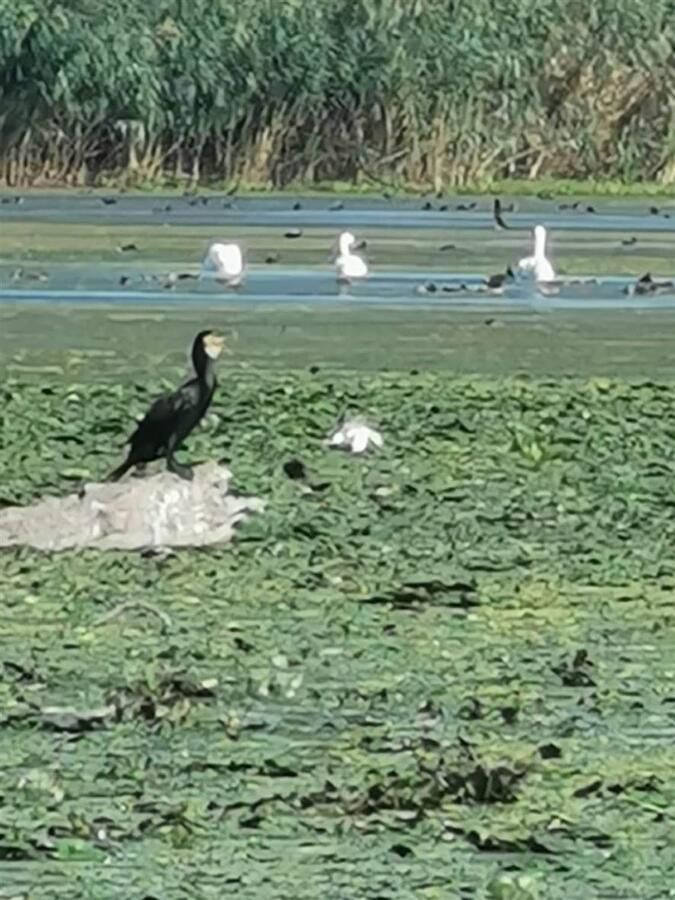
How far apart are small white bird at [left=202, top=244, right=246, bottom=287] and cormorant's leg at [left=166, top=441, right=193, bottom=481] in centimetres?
975

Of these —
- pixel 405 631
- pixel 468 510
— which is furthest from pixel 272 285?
pixel 405 631

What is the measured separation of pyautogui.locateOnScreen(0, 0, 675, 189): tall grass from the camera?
2819 centimetres

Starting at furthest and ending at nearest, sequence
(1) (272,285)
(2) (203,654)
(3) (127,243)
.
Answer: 1. (3) (127,243)
2. (1) (272,285)
3. (2) (203,654)

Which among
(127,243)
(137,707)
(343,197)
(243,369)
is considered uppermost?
(343,197)

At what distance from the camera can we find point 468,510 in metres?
8.85

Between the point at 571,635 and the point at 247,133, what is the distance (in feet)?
74.0

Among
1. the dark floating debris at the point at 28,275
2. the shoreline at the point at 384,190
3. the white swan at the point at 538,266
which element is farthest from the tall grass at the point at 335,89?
the white swan at the point at 538,266

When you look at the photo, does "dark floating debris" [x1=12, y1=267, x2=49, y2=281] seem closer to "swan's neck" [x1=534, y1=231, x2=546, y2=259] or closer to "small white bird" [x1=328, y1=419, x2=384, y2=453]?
"swan's neck" [x1=534, y1=231, x2=546, y2=259]

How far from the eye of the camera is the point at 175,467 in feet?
29.1

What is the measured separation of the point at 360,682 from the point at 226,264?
1289 centimetres

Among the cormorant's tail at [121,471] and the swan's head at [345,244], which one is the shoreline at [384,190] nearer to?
the swan's head at [345,244]

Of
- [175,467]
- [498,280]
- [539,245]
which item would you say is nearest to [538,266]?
[539,245]

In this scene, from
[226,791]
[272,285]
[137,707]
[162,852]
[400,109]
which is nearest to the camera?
[162,852]

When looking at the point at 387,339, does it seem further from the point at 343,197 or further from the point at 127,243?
the point at 343,197
